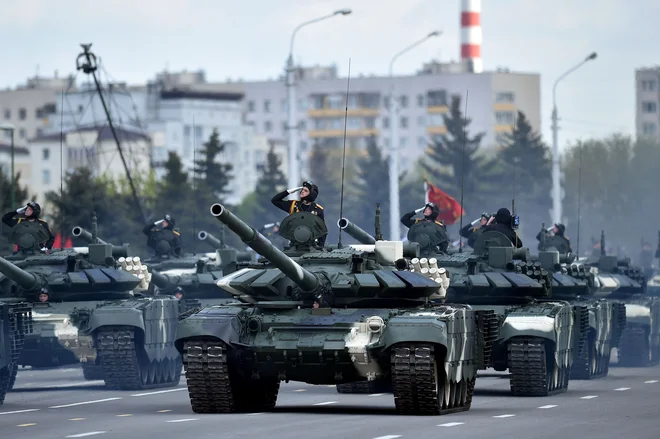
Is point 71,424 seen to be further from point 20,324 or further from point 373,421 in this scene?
point 20,324

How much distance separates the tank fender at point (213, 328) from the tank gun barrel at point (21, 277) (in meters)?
5.72

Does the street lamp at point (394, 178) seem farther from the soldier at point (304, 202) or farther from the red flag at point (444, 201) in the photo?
the soldier at point (304, 202)

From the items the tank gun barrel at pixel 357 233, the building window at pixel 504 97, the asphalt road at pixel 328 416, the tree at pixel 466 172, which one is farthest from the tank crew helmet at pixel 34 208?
the building window at pixel 504 97

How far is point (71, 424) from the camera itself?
25.9 m

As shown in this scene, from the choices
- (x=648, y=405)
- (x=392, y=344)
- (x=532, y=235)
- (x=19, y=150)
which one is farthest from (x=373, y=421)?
(x=19, y=150)

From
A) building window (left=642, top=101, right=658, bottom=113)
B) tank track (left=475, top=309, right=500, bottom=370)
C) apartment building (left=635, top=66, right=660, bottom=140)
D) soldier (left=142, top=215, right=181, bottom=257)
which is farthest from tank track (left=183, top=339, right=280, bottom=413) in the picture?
building window (left=642, top=101, right=658, bottom=113)

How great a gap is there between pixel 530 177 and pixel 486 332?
297ft

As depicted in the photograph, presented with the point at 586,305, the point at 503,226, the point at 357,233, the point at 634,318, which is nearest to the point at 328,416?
the point at 357,233

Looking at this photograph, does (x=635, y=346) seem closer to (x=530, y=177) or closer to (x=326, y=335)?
(x=326, y=335)

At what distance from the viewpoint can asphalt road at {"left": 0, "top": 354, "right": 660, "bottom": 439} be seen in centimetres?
2388

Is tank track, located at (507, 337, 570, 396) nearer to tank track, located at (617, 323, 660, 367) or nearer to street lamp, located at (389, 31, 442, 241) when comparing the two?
tank track, located at (617, 323, 660, 367)

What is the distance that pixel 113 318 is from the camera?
113 feet

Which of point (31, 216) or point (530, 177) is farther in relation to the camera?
point (530, 177)

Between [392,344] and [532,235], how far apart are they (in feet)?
323
